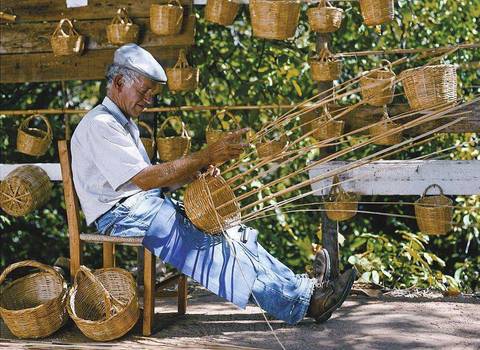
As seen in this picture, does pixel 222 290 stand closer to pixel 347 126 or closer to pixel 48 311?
pixel 48 311

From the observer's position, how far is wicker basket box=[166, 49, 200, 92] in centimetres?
597

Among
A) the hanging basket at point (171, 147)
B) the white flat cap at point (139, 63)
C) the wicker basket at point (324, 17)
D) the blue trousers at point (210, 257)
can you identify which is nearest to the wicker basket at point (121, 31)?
the hanging basket at point (171, 147)

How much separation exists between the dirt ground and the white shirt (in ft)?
2.30

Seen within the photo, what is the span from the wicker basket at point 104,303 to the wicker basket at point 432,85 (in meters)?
1.98

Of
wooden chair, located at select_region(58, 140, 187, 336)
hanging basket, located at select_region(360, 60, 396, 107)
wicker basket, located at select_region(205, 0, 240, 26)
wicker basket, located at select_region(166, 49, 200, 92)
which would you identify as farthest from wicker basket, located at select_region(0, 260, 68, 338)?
hanging basket, located at select_region(360, 60, 396, 107)

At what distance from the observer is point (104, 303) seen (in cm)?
470

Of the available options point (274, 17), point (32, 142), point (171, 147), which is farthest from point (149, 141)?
point (274, 17)

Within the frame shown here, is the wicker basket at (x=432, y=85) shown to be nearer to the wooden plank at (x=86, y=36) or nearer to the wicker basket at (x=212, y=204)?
the wicker basket at (x=212, y=204)

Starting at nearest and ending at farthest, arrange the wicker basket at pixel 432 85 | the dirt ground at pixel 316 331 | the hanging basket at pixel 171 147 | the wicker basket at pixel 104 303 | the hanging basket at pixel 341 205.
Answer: the dirt ground at pixel 316 331
the wicker basket at pixel 104 303
the wicker basket at pixel 432 85
the hanging basket at pixel 341 205
the hanging basket at pixel 171 147

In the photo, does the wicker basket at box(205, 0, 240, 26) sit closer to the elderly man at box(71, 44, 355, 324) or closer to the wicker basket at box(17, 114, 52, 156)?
the elderly man at box(71, 44, 355, 324)

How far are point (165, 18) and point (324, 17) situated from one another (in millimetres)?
1069

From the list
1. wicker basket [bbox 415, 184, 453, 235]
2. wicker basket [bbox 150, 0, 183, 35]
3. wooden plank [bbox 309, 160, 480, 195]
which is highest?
wicker basket [bbox 150, 0, 183, 35]

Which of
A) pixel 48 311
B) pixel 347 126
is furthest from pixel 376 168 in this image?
pixel 48 311

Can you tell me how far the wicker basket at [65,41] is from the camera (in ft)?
20.1
